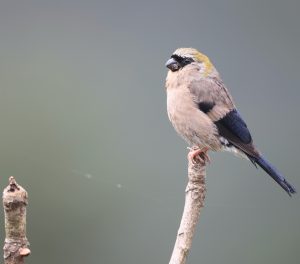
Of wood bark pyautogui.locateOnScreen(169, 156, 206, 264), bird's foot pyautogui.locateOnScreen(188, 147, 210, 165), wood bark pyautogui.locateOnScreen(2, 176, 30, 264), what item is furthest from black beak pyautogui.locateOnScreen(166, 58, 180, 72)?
wood bark pyautogui.locateOnScreen(2, 176, 30, 264)

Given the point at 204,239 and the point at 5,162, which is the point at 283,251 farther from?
the point at 5,162

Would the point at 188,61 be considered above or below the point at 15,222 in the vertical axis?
above

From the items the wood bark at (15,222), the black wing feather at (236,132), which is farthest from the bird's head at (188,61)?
the wood bark at (15,222)

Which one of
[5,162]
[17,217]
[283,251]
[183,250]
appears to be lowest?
[283,251]

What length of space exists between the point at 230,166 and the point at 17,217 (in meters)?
5.87

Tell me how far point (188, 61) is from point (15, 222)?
3.03 m

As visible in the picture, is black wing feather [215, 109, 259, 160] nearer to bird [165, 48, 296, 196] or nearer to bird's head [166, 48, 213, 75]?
bird [165, 48, 296, 196]

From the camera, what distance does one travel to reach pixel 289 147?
788 centimetres

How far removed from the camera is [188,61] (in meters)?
5.01

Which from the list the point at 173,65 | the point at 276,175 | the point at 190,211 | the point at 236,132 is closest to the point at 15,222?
the point at 190,211

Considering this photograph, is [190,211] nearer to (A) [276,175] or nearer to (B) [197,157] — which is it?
(B) [197,157]

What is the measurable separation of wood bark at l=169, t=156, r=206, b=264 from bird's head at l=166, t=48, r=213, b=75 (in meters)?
1.64

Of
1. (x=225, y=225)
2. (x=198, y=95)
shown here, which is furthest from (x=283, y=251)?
(x=198, y=95)

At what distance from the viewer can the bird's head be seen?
4988 millimetres
